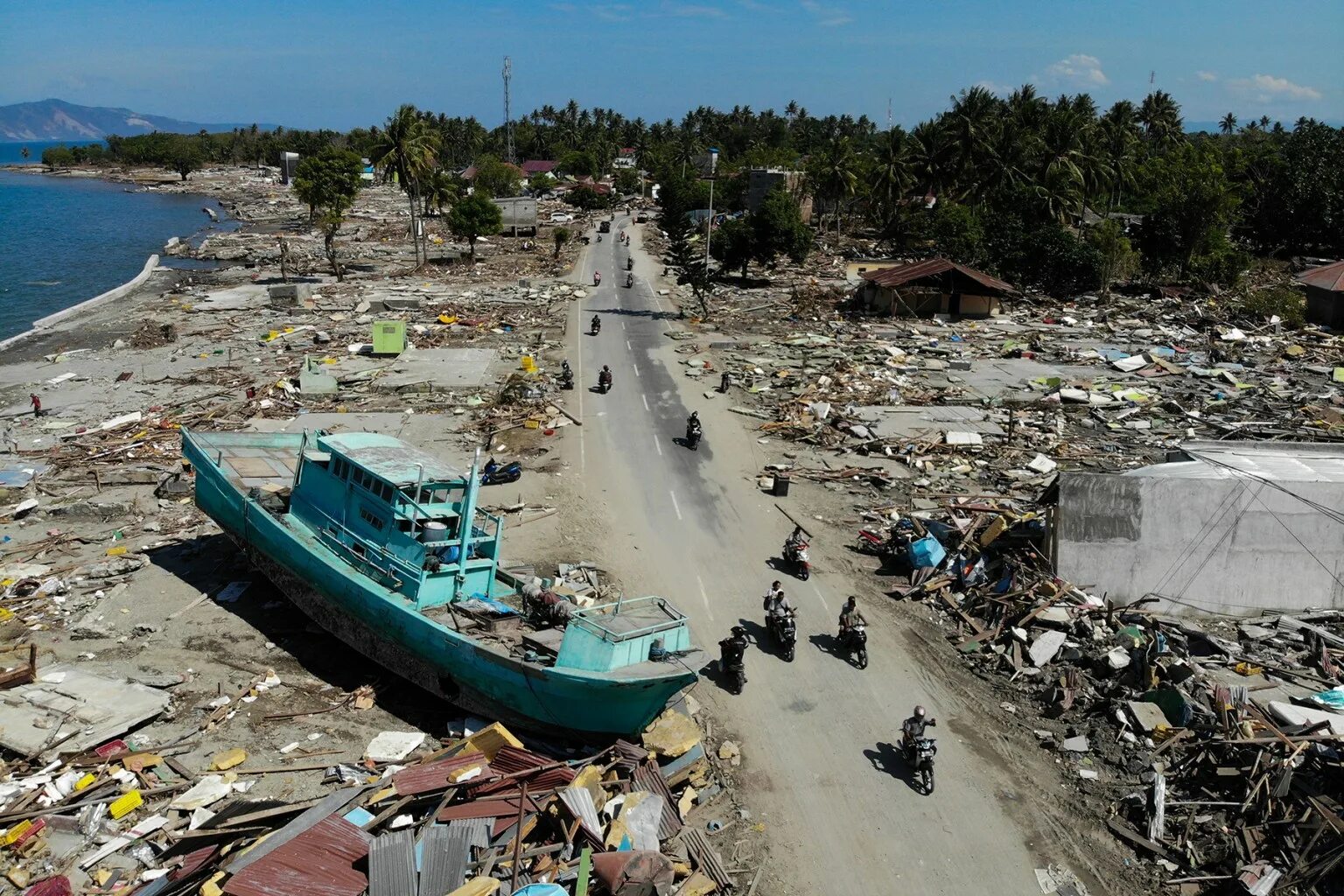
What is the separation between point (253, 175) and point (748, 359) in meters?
138

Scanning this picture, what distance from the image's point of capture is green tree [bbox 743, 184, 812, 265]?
151 feet

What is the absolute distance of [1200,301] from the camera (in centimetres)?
4338

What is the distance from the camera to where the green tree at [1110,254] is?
45.0m

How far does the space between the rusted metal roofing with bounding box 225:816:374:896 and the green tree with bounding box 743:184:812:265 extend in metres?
40.6

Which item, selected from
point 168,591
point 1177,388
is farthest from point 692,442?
point 1177,388

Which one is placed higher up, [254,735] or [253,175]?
[253,175]

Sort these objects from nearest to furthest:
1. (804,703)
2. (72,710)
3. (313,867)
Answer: (313,867)
(72,710)
(804,703)

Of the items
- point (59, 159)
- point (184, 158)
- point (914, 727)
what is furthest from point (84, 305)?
point (59, 159)

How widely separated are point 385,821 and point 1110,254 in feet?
153

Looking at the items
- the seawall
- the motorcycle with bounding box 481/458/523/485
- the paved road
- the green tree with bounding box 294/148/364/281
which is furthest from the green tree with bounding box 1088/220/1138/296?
the seawall

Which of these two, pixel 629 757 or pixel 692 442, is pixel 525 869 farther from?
pixel 692 442

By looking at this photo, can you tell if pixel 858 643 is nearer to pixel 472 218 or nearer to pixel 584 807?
pixel 584 807

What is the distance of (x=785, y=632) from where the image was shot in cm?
1395

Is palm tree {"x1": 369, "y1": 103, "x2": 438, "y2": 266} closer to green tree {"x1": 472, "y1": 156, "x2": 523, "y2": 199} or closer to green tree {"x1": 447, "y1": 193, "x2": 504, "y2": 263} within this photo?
green tree {"x1": 447, "y1": 193, "x2": 504, "y2": 263}
